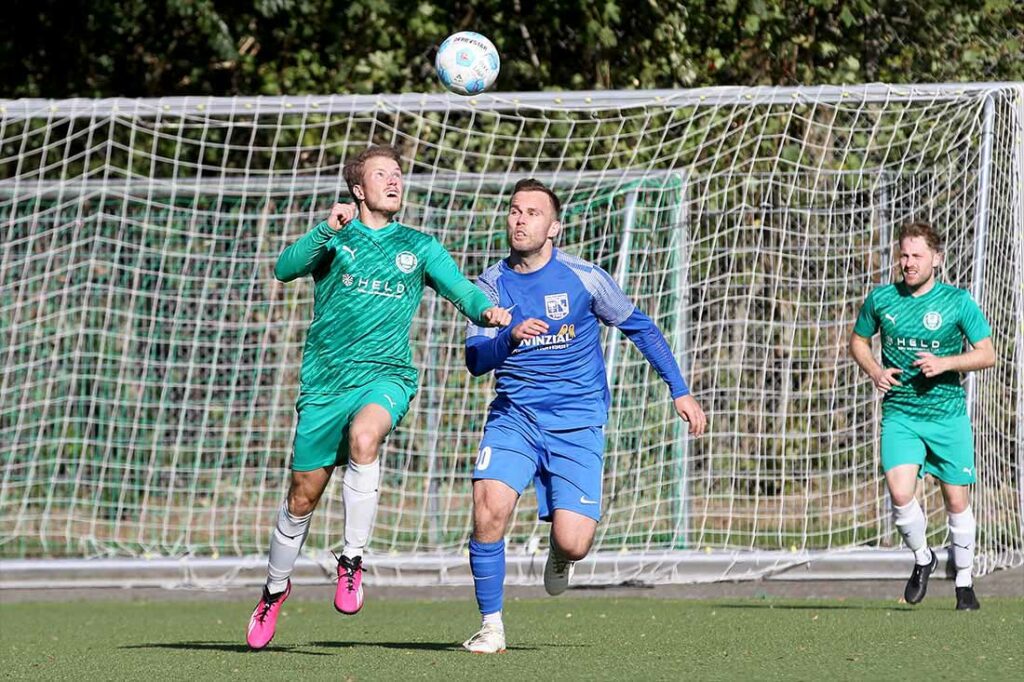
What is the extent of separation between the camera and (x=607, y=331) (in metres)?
10.4

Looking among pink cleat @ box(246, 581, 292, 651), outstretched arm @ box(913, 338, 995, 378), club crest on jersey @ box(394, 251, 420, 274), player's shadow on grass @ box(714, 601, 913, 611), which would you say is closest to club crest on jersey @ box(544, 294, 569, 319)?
club crest on jersey @ box(394, 251, 420, 274)

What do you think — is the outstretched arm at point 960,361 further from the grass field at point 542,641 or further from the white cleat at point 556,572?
the white cleat at point 556,572

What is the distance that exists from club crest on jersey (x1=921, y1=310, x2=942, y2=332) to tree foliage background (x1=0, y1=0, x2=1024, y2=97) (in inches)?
191

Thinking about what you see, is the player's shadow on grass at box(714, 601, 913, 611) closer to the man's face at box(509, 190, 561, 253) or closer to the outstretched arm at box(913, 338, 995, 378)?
the outstretched arm at box(913, 338, 995, 378)

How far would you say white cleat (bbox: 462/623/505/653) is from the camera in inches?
244

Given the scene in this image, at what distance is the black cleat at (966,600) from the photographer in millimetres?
8035

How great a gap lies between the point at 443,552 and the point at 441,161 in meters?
4.55

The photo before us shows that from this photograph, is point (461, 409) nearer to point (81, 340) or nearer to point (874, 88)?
point (81, 340)

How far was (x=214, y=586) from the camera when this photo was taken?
397 inches

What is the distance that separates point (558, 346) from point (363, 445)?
0.97 metres

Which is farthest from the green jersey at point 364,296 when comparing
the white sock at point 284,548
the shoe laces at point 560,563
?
the shoe laces at point 560,563

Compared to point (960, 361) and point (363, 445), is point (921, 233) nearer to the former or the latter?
point (960, 361)

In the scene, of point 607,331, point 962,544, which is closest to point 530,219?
point 962,544

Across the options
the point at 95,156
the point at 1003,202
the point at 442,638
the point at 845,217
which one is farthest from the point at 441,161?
the point at 442,638
